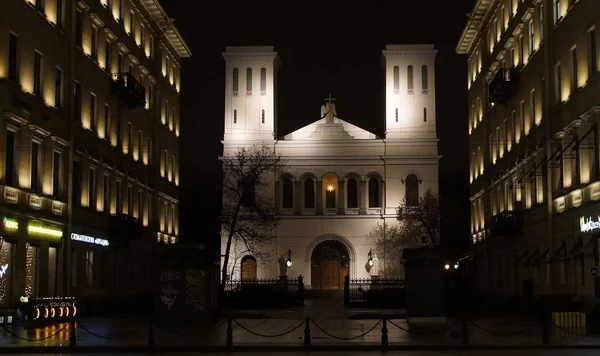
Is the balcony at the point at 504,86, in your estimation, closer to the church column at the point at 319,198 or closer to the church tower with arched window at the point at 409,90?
the church tower with arched window at the point at 409,90

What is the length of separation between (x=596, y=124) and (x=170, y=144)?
1548 inches

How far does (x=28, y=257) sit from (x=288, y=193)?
57.5 metres

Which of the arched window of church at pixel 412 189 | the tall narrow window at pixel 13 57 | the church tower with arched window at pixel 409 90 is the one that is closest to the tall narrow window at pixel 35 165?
the tall narrow window at pixel 13 57

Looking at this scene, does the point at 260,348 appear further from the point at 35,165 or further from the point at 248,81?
the point at 248,81

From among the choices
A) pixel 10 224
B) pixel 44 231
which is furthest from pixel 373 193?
pixel 10 224

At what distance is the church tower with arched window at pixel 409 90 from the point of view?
310 ft

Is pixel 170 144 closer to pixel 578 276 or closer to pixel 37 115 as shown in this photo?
pixel 37 115

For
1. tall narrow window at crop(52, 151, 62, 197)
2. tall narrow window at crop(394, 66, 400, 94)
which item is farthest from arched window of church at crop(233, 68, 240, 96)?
tall narrow window at crop(52, 151, 62, 197)

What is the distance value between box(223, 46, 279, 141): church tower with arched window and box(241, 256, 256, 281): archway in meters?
12.4

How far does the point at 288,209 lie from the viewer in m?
95.0

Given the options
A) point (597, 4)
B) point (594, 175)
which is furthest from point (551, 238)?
point (597, 4)

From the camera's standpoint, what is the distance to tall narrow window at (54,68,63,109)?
141ft

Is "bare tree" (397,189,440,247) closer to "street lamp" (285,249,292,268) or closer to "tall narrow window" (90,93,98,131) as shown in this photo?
"street lamp" (285,249,292,268)

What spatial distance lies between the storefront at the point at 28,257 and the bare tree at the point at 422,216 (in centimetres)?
4545
